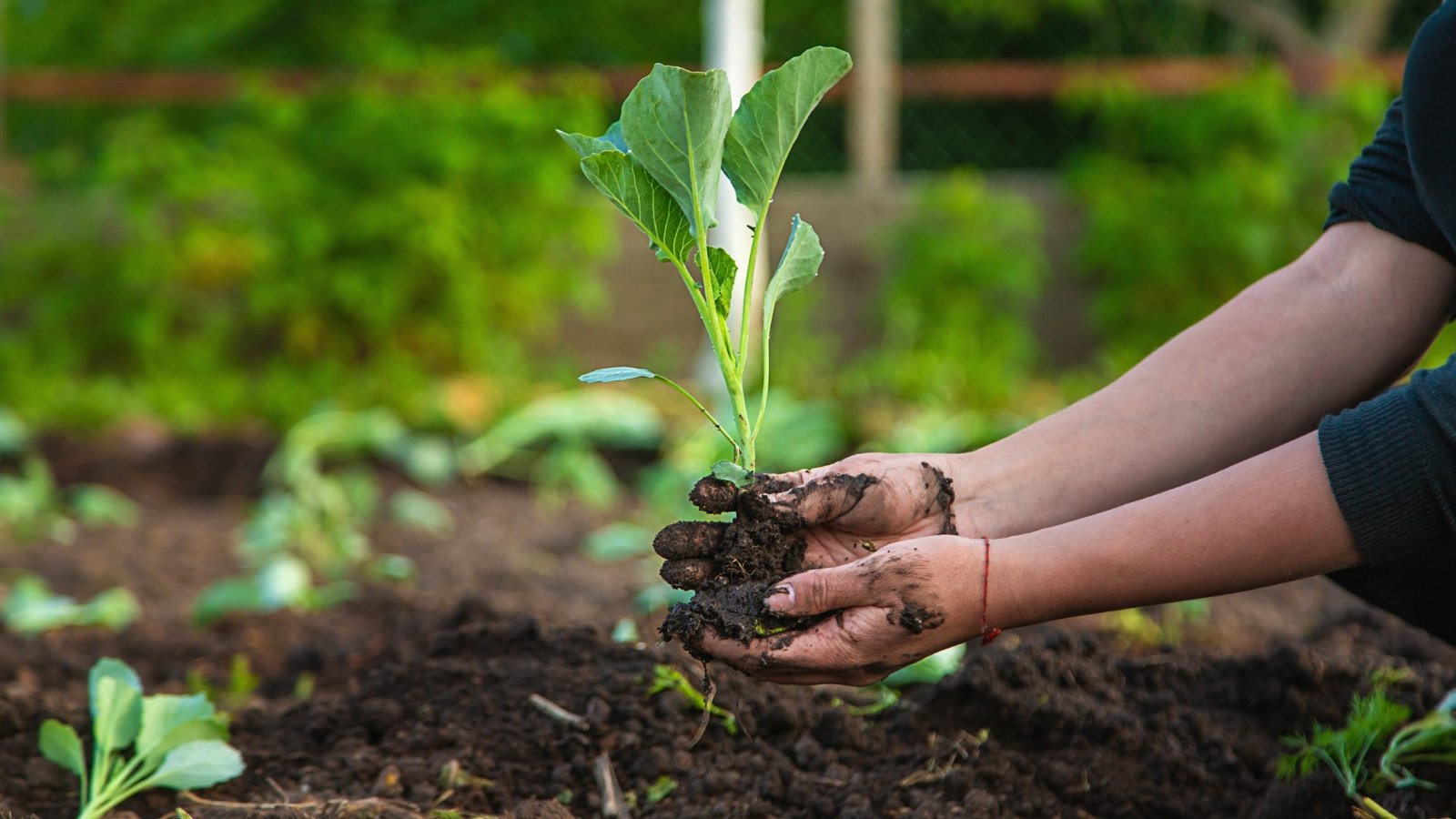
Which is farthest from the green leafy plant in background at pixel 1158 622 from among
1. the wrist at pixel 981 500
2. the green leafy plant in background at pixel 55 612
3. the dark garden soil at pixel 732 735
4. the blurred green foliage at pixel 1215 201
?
the blurred green foliage at pixel 1215 201

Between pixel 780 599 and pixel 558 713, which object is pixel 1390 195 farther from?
pixel 558 713

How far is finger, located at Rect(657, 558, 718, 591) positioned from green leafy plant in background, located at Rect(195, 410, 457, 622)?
60.0 inches

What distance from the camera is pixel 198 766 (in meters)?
1.42

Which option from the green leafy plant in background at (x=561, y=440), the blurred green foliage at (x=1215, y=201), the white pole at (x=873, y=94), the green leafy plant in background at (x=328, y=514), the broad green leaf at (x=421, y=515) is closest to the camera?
the green leafy plant in background at (x=328, y=514)

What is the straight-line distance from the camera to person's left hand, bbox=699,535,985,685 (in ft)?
3.85

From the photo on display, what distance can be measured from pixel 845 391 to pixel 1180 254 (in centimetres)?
177

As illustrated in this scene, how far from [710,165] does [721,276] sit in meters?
0.14

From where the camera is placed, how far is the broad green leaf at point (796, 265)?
1324mm

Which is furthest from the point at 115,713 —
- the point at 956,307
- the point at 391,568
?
the point at 956,307

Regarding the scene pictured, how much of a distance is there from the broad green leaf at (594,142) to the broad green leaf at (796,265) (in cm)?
20

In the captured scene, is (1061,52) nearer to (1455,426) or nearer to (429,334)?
(429,334)

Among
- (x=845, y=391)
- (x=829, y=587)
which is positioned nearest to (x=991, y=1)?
(x=845, y=391)

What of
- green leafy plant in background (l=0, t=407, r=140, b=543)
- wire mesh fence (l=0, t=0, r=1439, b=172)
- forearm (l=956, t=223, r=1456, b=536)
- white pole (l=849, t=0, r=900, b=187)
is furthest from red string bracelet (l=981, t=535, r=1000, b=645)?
wire mesh fence (l=0, t=0, r=1439, b=172)

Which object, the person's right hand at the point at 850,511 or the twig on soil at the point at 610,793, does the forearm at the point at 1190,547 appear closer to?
the person's right hand at the point at 850,511
